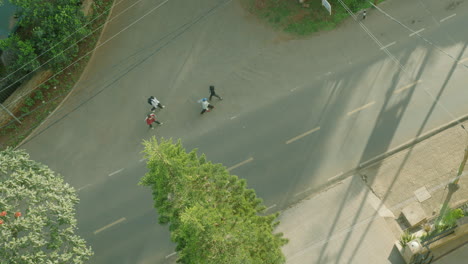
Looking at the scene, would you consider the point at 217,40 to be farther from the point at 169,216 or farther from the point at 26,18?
the point at 169,216

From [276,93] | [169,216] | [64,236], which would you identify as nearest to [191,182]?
[169,216]

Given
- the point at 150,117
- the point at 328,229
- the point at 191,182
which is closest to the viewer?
the point at 191,182

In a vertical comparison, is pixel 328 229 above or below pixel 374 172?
below

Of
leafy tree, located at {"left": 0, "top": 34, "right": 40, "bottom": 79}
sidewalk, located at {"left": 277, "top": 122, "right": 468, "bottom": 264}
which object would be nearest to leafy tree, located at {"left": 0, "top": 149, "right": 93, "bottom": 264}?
leafy tree, located at {"left": 0, "top": 34, "right": 40, "bottom": 79}

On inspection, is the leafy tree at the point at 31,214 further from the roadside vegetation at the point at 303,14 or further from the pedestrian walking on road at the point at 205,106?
the roadside vegetation at the point at 303,14

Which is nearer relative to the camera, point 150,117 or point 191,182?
point 191,182

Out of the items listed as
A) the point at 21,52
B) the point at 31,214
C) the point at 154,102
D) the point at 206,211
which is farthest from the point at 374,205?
the point at 21,52

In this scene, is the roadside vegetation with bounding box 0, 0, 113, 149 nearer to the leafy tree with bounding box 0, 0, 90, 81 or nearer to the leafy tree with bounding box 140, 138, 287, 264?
the leafy tree with bounding box 0, 0, 90, 81

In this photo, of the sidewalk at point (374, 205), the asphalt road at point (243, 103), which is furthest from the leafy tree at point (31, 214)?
the sidewalk at point (374, 205)
